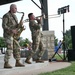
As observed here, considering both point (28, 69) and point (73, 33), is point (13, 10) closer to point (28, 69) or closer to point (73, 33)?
point (28, 69)

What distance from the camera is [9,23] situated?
8336 mm

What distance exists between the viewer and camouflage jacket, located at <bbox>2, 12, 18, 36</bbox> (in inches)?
320

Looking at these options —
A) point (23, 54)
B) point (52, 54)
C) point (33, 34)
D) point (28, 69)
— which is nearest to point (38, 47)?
point (33, 34)

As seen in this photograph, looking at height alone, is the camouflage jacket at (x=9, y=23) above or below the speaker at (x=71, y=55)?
above

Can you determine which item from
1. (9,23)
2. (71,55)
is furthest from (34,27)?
(71,55)

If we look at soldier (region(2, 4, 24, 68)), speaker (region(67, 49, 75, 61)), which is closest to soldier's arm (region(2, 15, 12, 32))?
soldier (region(2, 4, 24, 68))

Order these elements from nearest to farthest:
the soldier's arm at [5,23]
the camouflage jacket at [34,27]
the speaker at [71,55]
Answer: the soldier's arm at [5,23]
the camouflage jacket at [34,27]
the speaker at [71,55]

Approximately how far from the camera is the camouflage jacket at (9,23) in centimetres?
814

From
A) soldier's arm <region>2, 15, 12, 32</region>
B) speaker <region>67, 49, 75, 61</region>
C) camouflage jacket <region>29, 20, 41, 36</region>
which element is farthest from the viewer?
speaker <region>67, 49, 75, 61</region>

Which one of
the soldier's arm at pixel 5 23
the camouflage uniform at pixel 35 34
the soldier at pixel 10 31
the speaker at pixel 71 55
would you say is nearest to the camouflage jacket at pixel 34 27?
the camouflage uniform at pixel 35 34

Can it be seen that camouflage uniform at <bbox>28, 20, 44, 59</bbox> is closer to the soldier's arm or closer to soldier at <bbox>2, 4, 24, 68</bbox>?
soldier at <bbox>2, 4, 24, 68</bbox>

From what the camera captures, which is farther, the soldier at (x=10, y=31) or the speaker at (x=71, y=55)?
the speaker at (x=71, y=55)

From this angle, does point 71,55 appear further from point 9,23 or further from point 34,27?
point 9,23

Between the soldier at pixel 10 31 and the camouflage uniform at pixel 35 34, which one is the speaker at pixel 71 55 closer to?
the camouflage uniform at pixel 35 34
